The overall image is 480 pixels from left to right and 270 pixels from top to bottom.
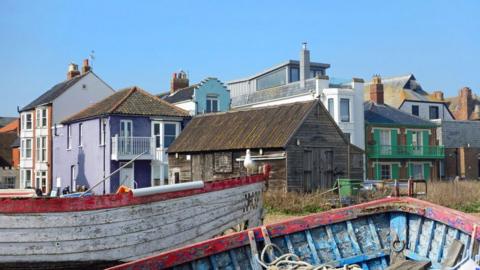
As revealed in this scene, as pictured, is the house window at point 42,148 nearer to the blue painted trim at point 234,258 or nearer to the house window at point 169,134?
the house window at point 169,134

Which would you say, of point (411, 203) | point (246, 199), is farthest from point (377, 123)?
point (411, 203)

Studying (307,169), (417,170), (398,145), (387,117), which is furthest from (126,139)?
(417,170)

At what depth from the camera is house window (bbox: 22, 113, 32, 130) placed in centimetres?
4894

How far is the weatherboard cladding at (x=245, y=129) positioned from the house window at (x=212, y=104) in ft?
24.0

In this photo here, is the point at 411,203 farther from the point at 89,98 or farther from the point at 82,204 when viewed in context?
the point at 89,98

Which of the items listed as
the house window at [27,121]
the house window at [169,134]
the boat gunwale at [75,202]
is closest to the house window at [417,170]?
the house window at [169,134]

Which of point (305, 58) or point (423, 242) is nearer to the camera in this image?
point (423, 242)

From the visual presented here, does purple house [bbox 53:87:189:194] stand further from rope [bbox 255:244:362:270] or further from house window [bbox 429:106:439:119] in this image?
house window [bbox 429:106:439:119]

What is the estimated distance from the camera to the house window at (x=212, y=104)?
4312 centimetres

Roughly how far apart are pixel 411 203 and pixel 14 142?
58384mm

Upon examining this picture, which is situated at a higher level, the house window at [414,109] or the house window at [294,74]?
the house window at [294,74]

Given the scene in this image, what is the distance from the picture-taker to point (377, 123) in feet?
152

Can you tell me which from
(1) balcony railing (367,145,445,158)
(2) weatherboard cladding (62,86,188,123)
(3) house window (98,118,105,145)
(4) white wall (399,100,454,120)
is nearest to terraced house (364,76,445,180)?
(1) balcony railing (367,145,445,158)

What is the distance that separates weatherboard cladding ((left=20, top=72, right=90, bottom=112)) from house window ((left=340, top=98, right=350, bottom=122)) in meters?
19.8
